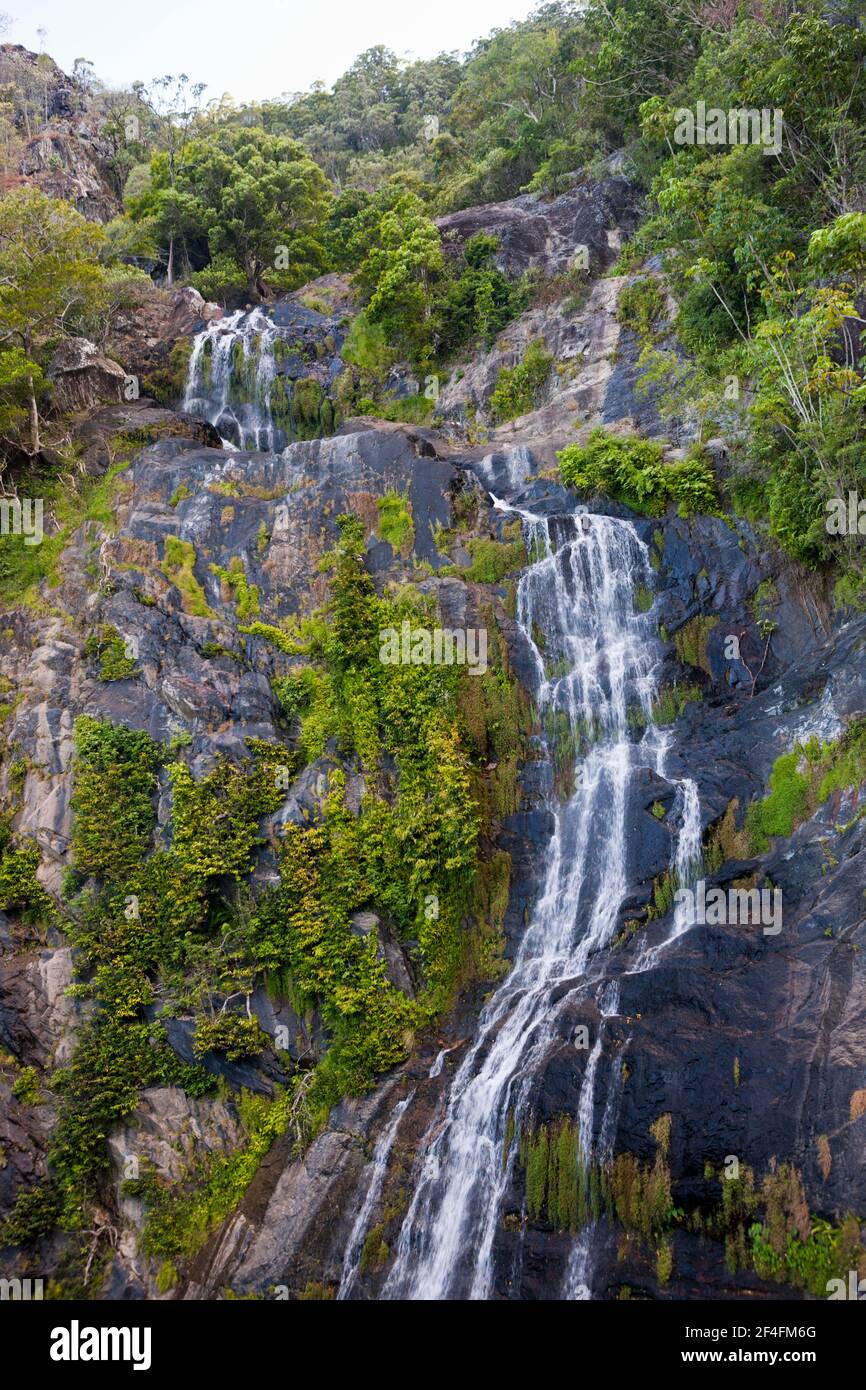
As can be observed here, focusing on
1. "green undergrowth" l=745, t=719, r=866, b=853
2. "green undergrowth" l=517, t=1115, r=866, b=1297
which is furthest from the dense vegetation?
"green undergrowth" l=517, t=1115, r=866, b=1297

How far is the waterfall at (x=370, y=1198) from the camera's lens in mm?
12289

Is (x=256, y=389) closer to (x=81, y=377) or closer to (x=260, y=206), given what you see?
(x=81, y=377)

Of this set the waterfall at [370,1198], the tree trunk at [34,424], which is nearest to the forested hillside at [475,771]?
the waterfall at [370,1198]

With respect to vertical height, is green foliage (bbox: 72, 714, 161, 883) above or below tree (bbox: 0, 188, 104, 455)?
below

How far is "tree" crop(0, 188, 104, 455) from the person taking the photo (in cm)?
2183

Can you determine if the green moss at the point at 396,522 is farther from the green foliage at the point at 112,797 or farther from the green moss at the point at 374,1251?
the green moss at the point at 374,1251

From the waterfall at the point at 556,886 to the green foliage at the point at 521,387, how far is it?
5.50 m

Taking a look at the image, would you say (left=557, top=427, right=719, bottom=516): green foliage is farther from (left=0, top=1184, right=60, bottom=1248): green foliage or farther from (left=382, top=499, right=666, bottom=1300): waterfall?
(left=0, top=1184, right=60, bottom=1248): green foliage

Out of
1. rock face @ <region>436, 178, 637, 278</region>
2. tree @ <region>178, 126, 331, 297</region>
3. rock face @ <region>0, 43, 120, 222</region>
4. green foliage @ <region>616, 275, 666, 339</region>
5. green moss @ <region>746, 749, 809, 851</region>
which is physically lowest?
green moss @ <region>746, 749, 809, 851</region>

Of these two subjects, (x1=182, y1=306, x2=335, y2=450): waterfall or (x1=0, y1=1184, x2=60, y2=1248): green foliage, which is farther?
(x1=182, y1=306, x2=335, y2=450): waterfall

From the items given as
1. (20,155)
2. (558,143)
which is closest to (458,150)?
(558,143)

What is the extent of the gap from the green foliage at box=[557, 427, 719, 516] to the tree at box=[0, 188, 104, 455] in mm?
13340

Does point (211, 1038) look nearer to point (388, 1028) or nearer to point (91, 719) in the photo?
point (388, 1028)

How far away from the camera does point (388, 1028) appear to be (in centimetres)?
1474
